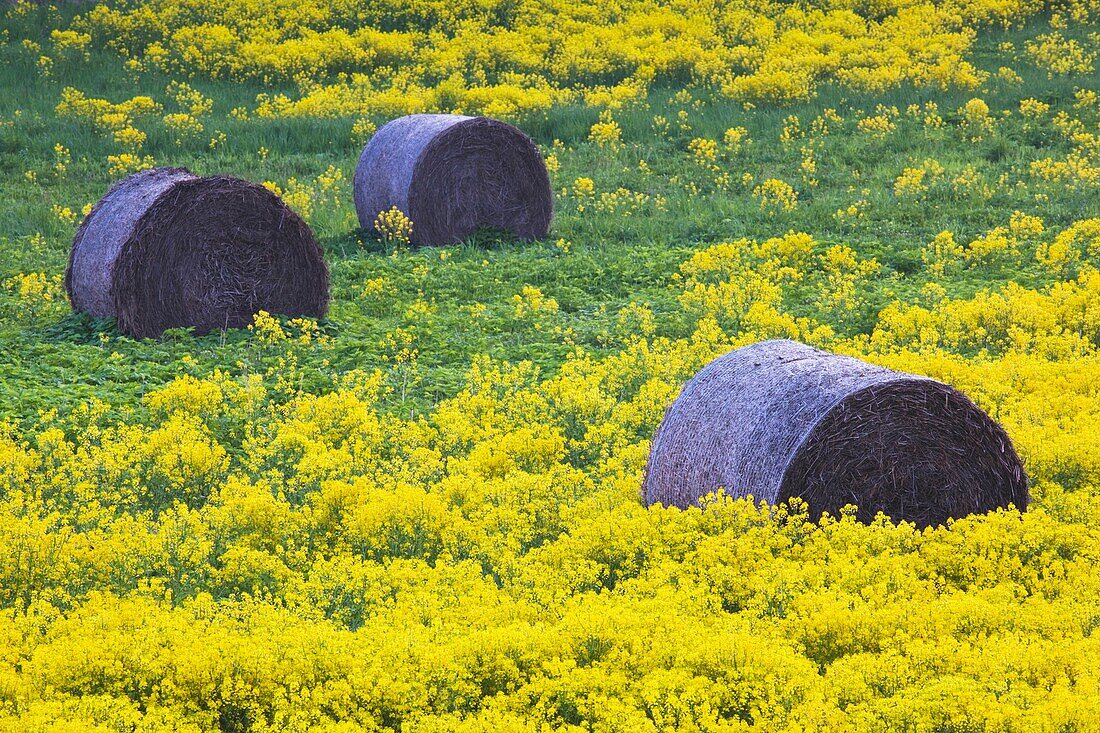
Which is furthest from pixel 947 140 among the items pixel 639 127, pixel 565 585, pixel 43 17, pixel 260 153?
pixel 43 17

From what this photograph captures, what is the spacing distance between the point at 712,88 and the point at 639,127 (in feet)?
14.5

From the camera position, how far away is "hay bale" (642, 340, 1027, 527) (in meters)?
6.71

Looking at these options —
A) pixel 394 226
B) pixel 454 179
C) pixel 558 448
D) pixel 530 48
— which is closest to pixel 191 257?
pixel 394 226

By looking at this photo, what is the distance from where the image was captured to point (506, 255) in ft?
47.3

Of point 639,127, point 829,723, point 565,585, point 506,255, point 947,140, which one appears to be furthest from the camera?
point 639,127

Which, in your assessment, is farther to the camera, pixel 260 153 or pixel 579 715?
pixel 260 153

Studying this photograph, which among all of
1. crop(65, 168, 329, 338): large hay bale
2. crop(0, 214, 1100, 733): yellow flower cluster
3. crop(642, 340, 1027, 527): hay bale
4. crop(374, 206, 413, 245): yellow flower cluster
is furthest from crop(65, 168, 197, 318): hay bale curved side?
crop(642, 340, 1027, 527): hay bale

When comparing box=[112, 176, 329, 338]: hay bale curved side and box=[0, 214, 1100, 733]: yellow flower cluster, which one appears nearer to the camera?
box=[0, 214, 1100, 733]: yellow flower cluster

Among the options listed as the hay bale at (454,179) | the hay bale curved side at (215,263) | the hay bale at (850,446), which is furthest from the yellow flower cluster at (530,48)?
the hay bale at (850,446)

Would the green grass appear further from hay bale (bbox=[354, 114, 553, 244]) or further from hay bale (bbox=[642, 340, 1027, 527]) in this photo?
hay bale (bbox=[642, 340, 1027, 527])

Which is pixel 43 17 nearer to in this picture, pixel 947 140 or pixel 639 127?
pixel 639 127

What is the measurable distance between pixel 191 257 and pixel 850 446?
7082 mm

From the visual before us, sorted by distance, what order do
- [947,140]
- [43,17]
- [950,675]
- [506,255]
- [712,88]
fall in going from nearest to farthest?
[950,675] → [506,255] → [947,140] → [712,88] → [43,17]

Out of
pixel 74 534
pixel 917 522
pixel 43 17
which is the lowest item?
pixel 917 522
